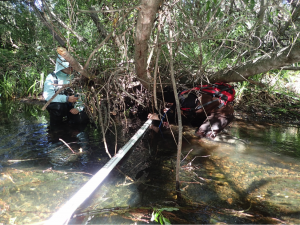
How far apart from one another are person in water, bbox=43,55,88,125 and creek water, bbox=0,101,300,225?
0.53 m

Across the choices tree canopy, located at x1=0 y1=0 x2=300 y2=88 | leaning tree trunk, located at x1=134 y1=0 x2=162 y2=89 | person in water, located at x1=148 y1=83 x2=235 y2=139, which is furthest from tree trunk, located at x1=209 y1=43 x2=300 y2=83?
leaning tree trunk, located at x1=134 y1=0 x2=162 y2=89

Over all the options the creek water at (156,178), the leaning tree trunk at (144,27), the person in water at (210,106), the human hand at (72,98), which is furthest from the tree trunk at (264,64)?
the human hand at (72,98)

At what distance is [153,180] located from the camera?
222cm

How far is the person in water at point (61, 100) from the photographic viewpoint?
3744mm

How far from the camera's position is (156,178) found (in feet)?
7.41

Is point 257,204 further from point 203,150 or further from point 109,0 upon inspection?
point 109,0

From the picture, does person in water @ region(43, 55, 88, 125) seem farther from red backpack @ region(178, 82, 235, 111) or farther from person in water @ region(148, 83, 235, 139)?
red backpack @ region(178, 82, 235, 111)

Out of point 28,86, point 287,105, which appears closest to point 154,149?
point 287,105

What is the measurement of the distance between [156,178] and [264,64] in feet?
7.99

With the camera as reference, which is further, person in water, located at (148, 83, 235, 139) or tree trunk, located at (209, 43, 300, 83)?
person in water, located at (148, 83, 235, 139)

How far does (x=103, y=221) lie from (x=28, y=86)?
23.9 feet

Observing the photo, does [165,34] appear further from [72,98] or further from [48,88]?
[48,88]

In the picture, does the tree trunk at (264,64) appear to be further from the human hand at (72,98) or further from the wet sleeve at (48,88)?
the wet sleeve at (48,88)

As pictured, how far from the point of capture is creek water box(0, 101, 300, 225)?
169 centimetres
